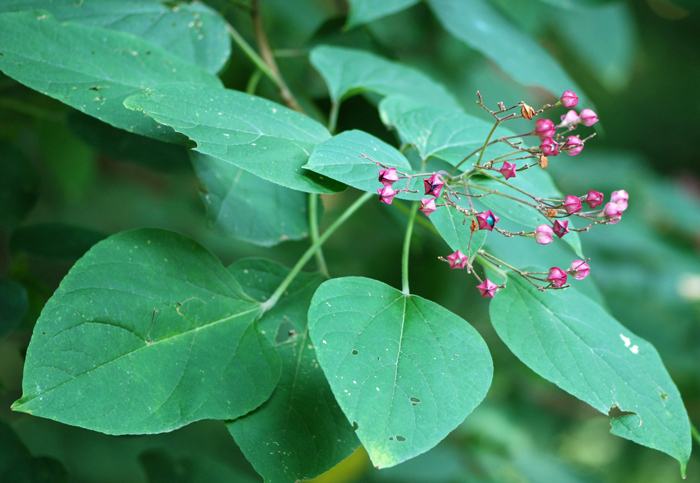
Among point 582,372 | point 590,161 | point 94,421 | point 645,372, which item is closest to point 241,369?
point 94,421

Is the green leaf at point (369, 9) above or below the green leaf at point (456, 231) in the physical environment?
above

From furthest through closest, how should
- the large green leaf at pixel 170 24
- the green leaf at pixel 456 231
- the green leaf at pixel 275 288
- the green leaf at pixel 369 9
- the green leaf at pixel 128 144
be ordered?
the green leaf at pixel 369 9 < the green leaf at pixel 128 144 < the large green leaf at pixel 170 24 < the green leaf at pixel 275 288 < the green leaf at pixel 456 231

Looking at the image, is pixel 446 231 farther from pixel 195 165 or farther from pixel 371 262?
pixel 371 262

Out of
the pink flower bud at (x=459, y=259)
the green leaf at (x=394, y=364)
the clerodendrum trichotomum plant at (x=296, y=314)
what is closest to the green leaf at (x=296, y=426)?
the clerodendrum trichotomum plant at (x=296, y=314)

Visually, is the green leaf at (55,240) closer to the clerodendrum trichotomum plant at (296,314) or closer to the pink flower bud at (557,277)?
the clerodendrum trichotomum plant at (296,314)

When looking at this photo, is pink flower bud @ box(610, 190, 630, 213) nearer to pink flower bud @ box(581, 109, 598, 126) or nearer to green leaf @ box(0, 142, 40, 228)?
pink flower bud @ box(581, 109, 598, 126)

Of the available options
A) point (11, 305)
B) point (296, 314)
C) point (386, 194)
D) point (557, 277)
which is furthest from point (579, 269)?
point (11, 305)

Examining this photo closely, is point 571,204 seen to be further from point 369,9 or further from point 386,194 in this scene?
point 369,9
